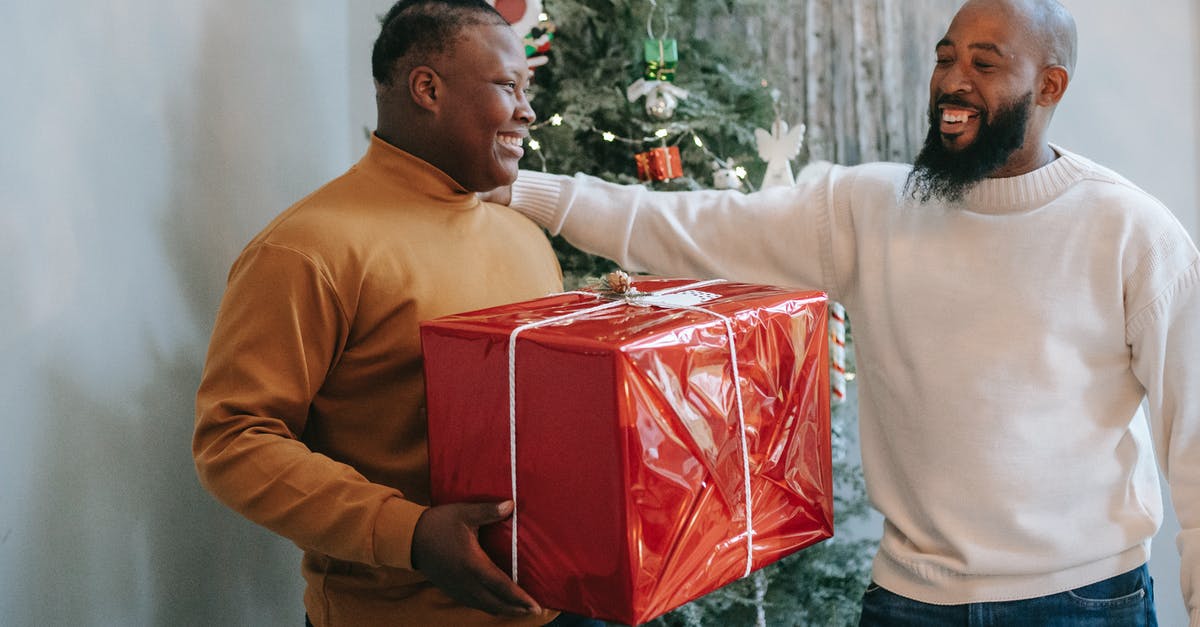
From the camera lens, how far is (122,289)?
5.58 ft

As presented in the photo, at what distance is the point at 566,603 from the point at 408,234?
0.63 metres

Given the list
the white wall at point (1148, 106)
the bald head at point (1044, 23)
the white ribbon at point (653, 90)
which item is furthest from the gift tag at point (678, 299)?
the white wall at point (1148, 106)

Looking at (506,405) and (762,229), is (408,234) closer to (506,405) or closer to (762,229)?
(506,405)

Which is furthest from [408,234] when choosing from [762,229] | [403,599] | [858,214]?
[858,214]

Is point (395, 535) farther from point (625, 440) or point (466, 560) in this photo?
point (625, 440)

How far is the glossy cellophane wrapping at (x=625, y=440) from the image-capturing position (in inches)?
45.3

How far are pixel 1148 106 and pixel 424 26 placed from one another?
7.81 feet

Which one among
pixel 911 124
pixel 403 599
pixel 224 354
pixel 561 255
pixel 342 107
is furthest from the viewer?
pixel 911 124

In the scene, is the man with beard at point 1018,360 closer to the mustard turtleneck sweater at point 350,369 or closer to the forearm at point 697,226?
the forearm at point 697,226

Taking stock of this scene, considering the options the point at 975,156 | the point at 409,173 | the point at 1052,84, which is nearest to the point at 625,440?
the point at 409,173

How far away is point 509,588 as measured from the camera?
1.25 m

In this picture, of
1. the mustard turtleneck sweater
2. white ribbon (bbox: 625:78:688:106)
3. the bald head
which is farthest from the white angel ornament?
the mustard turtleneck sweater

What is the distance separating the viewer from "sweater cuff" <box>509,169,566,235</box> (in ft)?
6.29

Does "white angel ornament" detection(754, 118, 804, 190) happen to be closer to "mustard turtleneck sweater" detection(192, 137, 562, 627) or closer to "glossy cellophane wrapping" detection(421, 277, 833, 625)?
"mustard turtleneck sweater" detection(192, 137, 562, 627)
